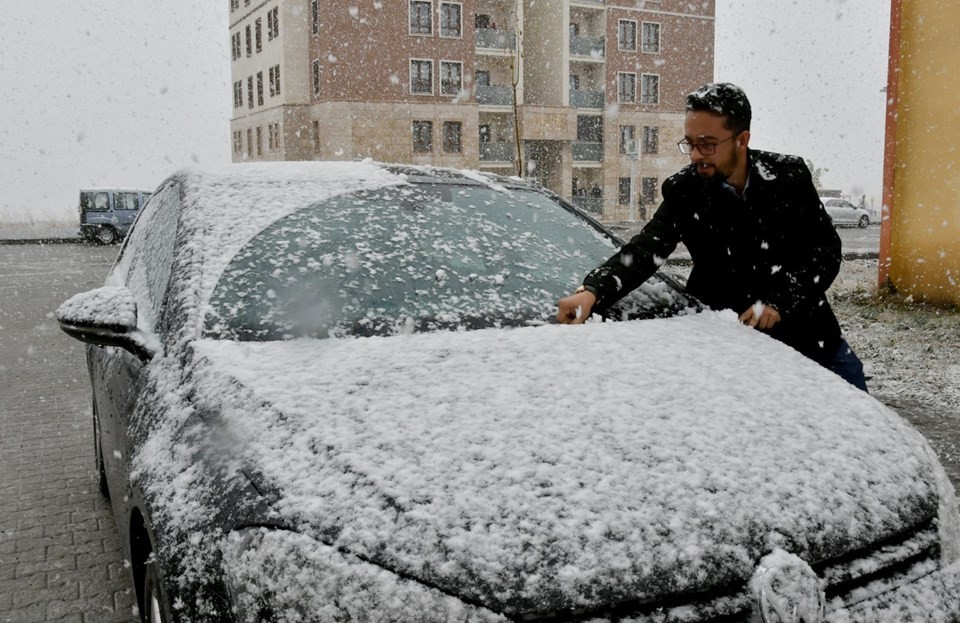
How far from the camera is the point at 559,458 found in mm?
1616

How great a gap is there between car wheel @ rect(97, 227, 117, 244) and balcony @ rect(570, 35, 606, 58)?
80.9ft

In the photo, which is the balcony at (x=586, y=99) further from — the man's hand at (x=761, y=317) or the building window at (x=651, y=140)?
the man's hand at (x=761, y=317)

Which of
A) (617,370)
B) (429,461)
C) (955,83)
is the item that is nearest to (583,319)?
(617,370)

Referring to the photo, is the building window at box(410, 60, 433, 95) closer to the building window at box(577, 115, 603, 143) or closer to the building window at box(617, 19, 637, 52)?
the building window at box(577, 115, 603, 143)

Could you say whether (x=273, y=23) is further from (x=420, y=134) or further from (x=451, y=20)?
(x=420, y=134)

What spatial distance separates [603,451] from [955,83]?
30.2 ft

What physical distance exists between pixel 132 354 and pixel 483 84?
4097 centimetres

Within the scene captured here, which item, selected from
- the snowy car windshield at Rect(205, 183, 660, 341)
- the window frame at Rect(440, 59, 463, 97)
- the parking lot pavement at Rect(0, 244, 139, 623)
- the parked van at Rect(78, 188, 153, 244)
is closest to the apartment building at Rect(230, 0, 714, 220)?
the window frame at Rect(440, 59, 463, 97)

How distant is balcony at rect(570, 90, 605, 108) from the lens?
4309 cm

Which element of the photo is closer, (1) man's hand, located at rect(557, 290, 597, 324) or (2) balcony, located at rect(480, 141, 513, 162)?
(1) man's hand, located at rect(557, 290, 597, 324)

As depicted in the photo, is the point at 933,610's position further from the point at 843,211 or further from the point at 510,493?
the point at 843,211

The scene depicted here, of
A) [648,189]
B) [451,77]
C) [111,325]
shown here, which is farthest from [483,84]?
[111,325]

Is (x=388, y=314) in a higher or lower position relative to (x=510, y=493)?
higher

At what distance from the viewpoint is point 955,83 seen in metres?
8.90
